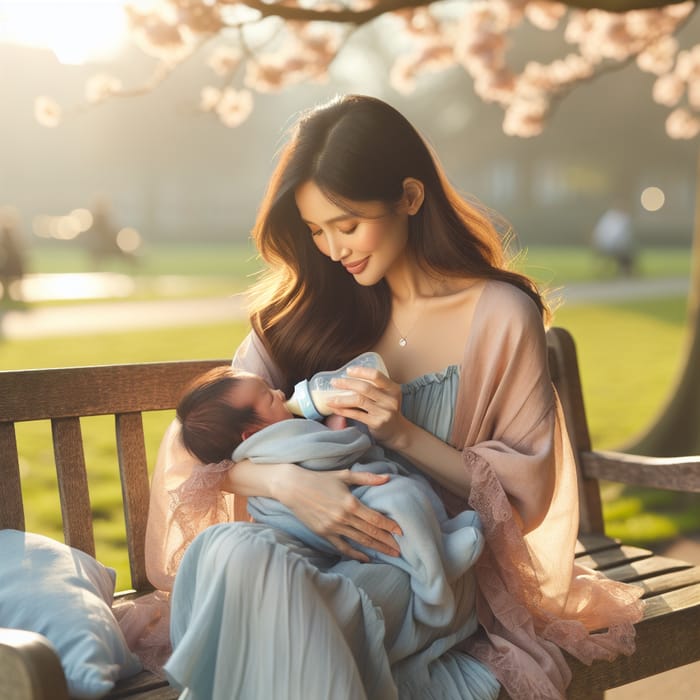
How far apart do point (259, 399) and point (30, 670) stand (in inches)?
32.6

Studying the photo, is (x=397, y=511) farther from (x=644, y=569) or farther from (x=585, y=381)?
(x=585, y=381)

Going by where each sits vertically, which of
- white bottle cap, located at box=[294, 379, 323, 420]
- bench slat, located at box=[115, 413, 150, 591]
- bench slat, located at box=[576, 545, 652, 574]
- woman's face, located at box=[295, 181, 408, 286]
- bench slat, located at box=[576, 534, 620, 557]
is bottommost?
bench slat, located at box=[576, 534, 620, 557]

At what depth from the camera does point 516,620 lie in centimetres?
233

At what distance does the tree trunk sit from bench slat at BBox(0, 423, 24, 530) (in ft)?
13.9

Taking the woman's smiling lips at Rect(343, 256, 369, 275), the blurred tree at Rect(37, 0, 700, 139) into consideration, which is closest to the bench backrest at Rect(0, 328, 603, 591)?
the woman's smiling lips at Rect(343, 256, 369, 275)

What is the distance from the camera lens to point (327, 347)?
2707 millimetres

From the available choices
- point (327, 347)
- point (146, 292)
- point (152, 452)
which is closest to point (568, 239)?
point (146, 292)

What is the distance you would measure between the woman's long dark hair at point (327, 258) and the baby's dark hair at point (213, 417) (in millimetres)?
382

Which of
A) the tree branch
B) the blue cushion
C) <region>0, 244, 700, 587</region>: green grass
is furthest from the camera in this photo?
<region>0, 244, 700, 587</region>: green grass

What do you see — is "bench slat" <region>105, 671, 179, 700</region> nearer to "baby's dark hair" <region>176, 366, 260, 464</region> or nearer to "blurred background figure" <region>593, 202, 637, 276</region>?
"baby's dark hair" <region>176, 366, 260, 464</region>

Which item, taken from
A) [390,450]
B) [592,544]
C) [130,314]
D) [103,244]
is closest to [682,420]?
[592,544]

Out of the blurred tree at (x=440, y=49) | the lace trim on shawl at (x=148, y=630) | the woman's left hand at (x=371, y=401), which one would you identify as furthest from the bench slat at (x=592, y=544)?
the blurred tree at (x=440, y=49)

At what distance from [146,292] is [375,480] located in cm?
1881

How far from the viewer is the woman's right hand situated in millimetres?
2148
